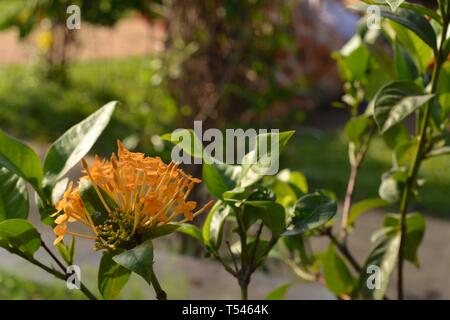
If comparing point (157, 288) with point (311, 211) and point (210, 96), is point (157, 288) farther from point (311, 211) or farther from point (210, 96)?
point (210, 96)

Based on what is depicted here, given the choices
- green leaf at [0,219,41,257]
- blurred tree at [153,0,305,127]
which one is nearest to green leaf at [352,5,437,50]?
green leaf at [0,219,41,257]

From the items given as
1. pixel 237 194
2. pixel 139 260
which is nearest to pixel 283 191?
pixel 237 194

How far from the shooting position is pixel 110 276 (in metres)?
1.31

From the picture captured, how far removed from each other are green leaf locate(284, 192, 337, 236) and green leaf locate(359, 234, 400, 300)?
0.34 metres

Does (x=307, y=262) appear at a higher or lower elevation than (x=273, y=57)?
lower

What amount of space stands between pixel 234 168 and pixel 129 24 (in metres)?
8.87

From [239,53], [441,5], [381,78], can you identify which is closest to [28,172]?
[441,5]

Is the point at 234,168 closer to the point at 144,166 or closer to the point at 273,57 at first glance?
the point at 144,166

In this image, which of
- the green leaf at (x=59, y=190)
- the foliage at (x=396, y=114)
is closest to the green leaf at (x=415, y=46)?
the foliage at (x=396, y=114)

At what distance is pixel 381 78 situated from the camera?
188 cm

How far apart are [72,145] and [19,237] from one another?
184mm

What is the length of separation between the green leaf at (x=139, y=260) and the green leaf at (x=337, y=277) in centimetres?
80

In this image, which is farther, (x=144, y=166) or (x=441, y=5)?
(x=441, y=5)
